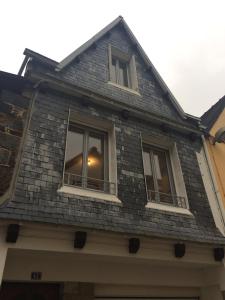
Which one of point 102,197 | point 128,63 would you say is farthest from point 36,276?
point 128,63

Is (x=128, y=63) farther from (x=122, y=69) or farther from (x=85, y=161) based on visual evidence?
(x=85, y=161)

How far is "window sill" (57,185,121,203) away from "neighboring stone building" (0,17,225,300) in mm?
20

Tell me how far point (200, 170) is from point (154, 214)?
2.17 m

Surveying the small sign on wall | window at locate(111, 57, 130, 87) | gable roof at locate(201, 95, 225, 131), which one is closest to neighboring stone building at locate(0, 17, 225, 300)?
the small sign on wall

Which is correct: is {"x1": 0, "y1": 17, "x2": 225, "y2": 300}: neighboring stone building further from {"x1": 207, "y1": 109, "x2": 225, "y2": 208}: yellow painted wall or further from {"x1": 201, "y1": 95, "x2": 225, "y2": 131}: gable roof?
{"x1": 201, "y1": 95, "x2": 225, "y2": 131}: gable roof

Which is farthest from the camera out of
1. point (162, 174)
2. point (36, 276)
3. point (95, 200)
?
point (162, 174)

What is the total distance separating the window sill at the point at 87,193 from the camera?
4605 mm

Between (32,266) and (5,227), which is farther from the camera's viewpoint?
(32,266)

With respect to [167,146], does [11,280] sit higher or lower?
lower

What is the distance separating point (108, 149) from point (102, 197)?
1.35m

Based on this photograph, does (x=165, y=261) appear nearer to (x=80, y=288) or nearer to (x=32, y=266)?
(x=80, y=288)

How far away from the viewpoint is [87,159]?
552 centimetres

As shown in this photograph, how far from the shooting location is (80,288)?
4.48 m

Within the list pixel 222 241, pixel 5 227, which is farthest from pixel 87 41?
pixel 222 241
